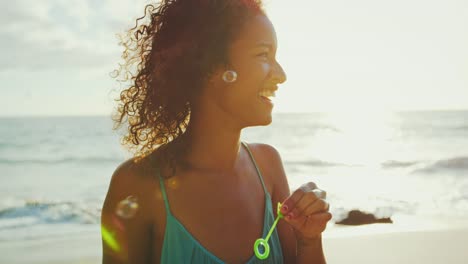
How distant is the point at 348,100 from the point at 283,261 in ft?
196

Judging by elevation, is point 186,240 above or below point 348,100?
above

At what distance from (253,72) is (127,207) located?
82 cm

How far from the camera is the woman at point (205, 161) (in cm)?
220

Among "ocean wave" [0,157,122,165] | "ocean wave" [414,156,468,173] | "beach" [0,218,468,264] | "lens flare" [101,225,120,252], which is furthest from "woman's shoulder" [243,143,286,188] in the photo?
"ocean wave" [0,157,122,165]

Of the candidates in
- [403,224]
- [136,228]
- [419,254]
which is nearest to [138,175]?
[136,228]

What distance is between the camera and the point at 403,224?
7.92 metres

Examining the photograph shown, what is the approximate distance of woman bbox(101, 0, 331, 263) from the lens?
2.20 metres

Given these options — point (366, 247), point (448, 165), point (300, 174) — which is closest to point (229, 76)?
point (366, 247)

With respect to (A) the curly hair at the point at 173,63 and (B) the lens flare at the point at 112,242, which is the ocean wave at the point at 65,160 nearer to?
(A) the curly hair at the point at 173,63

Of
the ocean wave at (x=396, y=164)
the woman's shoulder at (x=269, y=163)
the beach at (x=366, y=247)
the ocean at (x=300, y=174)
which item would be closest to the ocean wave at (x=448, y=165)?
the ocean at (x=300, y=174)

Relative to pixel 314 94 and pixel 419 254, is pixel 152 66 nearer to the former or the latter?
pixel 419 254

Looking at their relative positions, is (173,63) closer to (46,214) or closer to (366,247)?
(366,247)

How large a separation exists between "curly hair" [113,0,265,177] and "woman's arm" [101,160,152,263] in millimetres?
193

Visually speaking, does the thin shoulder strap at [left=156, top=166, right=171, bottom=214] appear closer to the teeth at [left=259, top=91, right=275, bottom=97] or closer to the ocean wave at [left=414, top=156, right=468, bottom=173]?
the teeth at [left=259, top=91, right=275, bottom=97]
